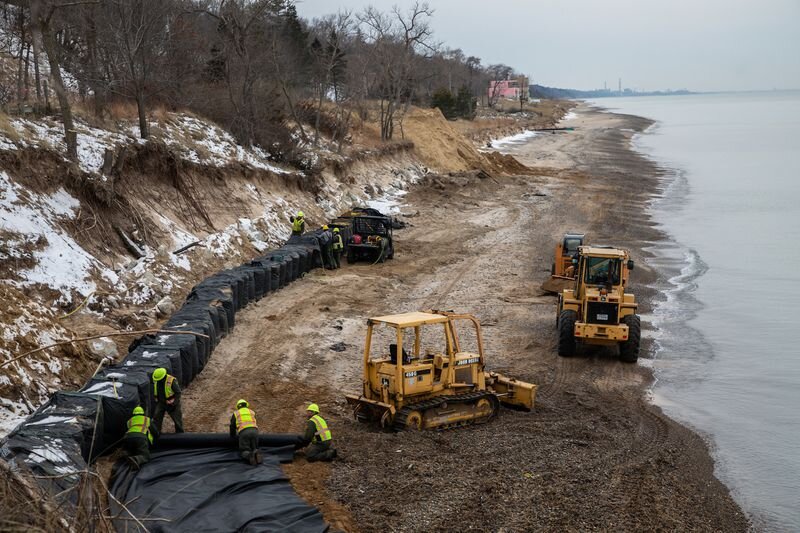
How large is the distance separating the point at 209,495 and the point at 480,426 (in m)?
5.24

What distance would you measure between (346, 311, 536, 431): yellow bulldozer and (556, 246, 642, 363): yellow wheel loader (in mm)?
4358

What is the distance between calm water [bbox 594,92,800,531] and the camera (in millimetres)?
14234

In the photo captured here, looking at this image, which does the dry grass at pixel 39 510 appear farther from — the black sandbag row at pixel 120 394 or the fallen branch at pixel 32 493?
the black sandbag row at pixel 120 394

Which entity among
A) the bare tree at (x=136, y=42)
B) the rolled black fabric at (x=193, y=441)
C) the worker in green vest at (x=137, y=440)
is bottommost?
the rolled black fabric at (x=193, y=441)

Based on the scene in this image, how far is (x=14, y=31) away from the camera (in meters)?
29.0

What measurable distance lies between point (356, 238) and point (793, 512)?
17.3m

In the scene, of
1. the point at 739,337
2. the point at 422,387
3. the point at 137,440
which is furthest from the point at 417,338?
the point at 739,337

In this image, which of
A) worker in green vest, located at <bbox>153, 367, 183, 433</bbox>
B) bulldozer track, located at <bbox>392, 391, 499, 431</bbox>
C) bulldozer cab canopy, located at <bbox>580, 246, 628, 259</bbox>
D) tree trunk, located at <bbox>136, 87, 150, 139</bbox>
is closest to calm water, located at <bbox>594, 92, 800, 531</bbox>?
bulldozer cab canopy, located at <bbox>580, 246, 628, 259</bbox>

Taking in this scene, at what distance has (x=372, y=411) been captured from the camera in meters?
13.2

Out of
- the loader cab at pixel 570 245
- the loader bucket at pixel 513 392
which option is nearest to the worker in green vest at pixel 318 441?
the loader bucket at pixel 513 392

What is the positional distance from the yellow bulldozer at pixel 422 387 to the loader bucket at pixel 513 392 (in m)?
0.37

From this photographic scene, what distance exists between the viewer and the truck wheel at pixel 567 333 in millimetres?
17906

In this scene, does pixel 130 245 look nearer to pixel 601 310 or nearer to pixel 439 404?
pixel 439 404

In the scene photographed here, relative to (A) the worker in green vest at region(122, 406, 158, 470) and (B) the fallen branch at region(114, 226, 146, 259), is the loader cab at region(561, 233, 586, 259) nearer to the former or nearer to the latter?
(B) the fallen branch at region(114, 226, 146, 259)
